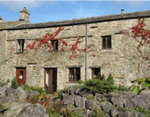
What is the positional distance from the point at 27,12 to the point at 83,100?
45.8ft

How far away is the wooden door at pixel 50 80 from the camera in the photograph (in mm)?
16078

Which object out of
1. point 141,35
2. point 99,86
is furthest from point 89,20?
point 99,86

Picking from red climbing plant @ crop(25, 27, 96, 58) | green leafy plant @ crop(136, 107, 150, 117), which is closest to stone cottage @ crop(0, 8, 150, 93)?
red climbing plant @ crop(25, 27, 96, 58)

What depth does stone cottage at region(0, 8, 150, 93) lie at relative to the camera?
1399 centimetres

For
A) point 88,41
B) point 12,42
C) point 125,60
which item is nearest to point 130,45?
point 125,60

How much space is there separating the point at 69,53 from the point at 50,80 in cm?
308

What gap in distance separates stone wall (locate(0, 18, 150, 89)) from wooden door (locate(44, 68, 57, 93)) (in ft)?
1.24

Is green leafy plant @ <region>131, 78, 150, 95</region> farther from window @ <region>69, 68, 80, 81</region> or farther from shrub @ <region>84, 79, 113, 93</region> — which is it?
window @ <region>69, 68, 80, 81</region>

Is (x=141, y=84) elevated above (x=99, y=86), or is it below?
above

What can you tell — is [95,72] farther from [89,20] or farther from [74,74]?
[89,20]

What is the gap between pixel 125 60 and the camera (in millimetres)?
13930

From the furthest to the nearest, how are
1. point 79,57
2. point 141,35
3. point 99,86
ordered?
point 79,57 → point 141,35 → point 99,86

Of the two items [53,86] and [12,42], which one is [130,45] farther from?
[12,42]

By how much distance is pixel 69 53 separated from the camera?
15.7 m
